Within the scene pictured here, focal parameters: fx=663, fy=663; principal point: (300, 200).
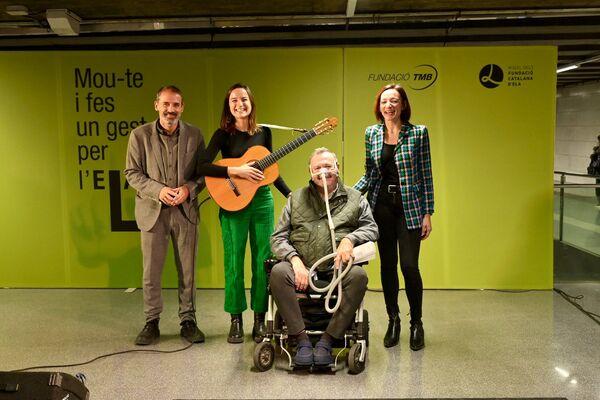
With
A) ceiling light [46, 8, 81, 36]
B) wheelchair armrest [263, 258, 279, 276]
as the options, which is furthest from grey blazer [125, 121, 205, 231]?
ceiling light [46, 8, 81, 36]

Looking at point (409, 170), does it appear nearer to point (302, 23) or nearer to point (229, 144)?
point (229, 144)

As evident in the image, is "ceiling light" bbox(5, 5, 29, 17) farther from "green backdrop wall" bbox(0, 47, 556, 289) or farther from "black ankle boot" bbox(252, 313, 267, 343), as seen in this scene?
"black ankle boot" bbox(252, 313, 267, 343)

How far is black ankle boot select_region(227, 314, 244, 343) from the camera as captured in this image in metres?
4.30

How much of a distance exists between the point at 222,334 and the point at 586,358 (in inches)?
Result: 90.9

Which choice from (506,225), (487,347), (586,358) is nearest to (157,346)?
(487,347)

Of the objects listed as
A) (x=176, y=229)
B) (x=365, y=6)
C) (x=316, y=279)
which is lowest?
(x=316, y=279)

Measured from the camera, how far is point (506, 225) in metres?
5.54

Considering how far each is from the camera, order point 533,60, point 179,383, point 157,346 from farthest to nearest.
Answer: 1. point 533,60
2. point 157,346
3. point 179,383

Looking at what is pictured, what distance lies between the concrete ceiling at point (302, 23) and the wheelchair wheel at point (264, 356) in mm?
2834

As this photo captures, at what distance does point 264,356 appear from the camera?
12.3 feet

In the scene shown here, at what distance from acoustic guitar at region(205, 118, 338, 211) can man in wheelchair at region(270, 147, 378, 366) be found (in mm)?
254

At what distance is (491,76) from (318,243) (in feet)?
8.20

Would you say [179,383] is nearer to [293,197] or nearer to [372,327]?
[293,197]

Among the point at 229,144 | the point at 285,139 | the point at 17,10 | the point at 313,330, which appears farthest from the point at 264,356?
the point at 17,10
